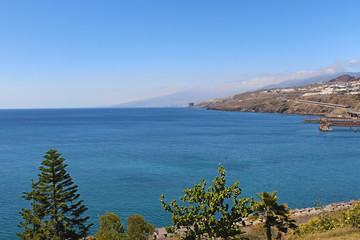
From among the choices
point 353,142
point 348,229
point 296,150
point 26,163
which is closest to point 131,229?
point 348,229

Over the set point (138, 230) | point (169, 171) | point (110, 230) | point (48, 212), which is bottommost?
point (169, 171)

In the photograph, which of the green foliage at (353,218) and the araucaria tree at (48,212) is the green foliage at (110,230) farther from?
the green foliage at (353,218)

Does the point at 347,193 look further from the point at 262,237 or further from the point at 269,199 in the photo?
the point at 269,199

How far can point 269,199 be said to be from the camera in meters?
17.9

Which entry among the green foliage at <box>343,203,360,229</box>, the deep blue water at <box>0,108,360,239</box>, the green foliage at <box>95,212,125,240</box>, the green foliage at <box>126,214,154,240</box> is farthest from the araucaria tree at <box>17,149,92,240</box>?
the green foliage at <box>343,203,360,229</box>

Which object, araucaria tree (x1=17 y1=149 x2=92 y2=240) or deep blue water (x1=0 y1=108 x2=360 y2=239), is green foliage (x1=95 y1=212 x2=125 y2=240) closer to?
araucaria tree (x1=17 y1=149 x2=92 y2=240)

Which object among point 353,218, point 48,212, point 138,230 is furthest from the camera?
point 138,230

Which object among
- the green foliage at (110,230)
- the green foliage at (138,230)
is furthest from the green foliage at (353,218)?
the green foliage at (110,230)

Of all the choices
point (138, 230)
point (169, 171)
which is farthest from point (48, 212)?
point (169, 171)

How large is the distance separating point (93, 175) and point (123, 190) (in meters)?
12.1

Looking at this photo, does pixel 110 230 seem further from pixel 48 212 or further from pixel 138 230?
pixel 48 212

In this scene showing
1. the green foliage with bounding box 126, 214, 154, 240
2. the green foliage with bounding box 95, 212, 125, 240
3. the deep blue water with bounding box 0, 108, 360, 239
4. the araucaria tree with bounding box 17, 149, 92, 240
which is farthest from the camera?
the deep blue water with bounding box 0, 108, 360, 239

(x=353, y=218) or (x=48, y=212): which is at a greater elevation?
(x=48, y=212)

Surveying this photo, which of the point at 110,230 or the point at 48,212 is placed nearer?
the point at 48,212
